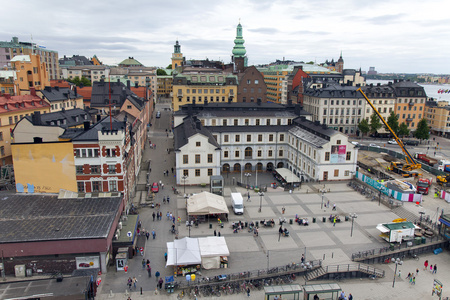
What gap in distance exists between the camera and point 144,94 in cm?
11594

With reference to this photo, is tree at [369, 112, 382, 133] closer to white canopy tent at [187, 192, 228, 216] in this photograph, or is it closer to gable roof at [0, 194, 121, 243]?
white canopy tent at [187, 192, 228, 216]

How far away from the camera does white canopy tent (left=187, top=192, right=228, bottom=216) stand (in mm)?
49062

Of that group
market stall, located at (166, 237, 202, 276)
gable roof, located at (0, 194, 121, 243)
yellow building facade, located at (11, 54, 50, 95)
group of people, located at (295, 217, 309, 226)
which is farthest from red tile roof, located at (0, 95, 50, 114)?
group of people, located at (295, 217, 309, 226)

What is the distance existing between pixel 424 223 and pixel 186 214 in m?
33.7

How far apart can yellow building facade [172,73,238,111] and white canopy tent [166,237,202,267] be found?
69388mm

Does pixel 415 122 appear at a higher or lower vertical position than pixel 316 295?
higher

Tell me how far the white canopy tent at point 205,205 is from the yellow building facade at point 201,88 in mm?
56566

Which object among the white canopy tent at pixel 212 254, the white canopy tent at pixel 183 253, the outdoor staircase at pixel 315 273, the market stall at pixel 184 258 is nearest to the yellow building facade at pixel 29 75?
the white canopy tent at pixel 183 253

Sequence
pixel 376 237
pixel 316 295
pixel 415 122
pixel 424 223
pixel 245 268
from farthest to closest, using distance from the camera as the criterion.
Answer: pixel 415 122 → pixel 424 223 → pixel 376 237 → pixel 245 268 → pixel 316 295

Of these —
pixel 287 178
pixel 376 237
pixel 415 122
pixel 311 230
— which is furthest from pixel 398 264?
pixel 415 122

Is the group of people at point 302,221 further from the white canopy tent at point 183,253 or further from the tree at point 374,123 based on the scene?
the tree at point 374,123

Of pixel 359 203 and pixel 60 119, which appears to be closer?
pixel 359 203

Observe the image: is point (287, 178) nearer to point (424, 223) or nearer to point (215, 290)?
point (424, 223)

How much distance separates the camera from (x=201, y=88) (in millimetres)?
107875
